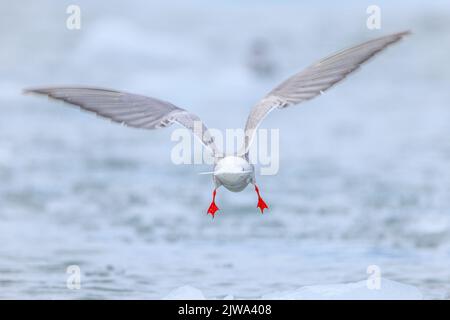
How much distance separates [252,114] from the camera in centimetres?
498

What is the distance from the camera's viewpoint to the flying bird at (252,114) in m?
4.62

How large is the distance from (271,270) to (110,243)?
1731 millimetres

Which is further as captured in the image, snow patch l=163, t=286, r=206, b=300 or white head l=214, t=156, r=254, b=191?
snow patch l=163, t=286, r=206, b=300

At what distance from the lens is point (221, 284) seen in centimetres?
638

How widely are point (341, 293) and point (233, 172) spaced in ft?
4.95

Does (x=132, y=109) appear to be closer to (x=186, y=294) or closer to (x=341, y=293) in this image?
(x=186, y=294)

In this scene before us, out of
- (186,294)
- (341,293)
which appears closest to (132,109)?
(186,294)

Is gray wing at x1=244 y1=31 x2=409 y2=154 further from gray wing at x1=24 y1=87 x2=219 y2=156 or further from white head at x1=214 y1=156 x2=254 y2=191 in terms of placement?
gray wing at x1=24 y1=87 x2=219 y2=156

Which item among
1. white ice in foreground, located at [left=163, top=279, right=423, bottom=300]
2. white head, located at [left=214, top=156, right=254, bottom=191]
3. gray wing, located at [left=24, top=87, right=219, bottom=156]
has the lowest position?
white ice in foreground, located at [left=163, top=279, right=423, bottom=300]

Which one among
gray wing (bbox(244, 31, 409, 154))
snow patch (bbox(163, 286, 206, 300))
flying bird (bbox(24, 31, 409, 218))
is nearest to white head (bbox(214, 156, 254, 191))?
flying bird (bbox(24, 31, 409, 218))

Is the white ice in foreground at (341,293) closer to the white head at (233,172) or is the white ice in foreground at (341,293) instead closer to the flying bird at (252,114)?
the flying bird at (252,114)

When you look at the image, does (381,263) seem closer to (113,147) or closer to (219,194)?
(219,194)

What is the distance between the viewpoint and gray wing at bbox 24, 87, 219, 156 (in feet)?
15.3
